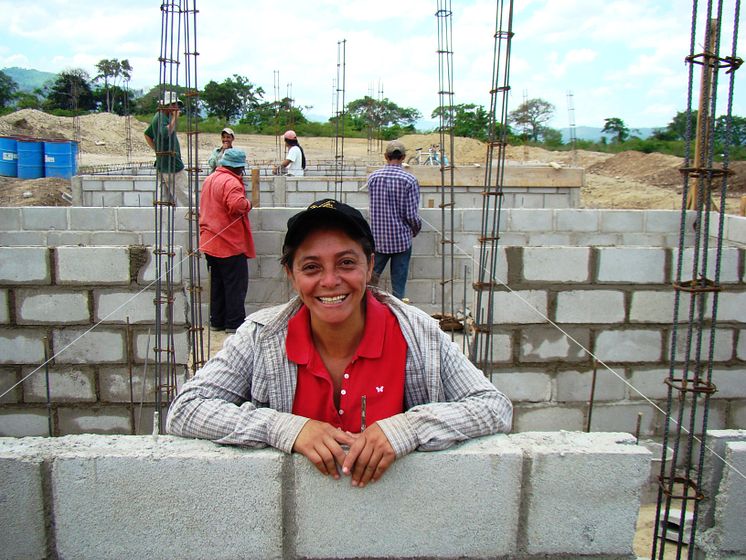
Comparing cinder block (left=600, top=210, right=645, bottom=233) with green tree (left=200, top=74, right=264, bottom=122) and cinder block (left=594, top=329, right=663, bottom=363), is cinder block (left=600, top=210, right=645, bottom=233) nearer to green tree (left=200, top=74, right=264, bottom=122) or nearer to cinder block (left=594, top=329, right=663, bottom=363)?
cinder block (left=594, top=329, right=663, bottom=363)

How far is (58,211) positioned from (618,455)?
7701 millimetres

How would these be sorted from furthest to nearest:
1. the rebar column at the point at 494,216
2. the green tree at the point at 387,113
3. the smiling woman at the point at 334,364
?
the green tree at the point at 387,113 → the rebar column at the point at 494,216 → the smiling woman at the point at 334,364

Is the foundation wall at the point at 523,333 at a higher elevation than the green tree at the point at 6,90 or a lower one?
lower

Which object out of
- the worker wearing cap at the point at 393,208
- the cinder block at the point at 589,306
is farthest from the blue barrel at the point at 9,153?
the cinder block at the point at 589,306

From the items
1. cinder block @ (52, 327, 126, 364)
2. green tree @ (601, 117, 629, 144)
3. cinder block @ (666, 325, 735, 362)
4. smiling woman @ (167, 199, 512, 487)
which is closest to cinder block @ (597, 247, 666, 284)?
cinder block @ (666, 325, 735, 362)

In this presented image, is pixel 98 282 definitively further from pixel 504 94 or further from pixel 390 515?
pixel 390 515

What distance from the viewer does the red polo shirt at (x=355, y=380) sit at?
2201 mm

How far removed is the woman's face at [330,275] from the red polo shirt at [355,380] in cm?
10

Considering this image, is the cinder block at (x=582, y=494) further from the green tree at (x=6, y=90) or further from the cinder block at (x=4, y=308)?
the green tree at (x=6, y=90)

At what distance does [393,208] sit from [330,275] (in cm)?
449

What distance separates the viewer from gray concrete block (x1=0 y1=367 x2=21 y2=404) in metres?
4.66

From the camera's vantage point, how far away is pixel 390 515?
2064 millimetres

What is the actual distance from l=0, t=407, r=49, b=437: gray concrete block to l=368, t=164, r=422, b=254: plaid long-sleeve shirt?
3214 millimetres

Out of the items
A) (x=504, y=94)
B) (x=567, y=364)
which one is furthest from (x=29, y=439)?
(x=567, y=364)
